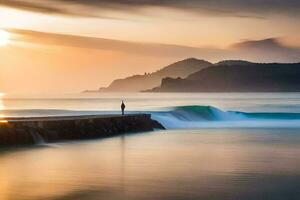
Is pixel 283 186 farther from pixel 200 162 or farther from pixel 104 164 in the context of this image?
pixel 104 164

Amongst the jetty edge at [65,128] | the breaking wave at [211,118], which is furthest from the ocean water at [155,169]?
the breaking wave at [211,118]

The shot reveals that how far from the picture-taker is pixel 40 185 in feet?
69.8

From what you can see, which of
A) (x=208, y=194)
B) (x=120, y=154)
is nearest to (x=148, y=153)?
(x=120, y=154)

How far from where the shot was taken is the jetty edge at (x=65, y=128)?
35562 millimetres

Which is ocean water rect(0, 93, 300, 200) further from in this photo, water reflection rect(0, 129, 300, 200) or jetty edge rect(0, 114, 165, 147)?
jetty edge rect(0, 114, 165, 147)

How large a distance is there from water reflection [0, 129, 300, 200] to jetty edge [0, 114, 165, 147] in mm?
2222

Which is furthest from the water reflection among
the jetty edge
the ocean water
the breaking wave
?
the breaking wave

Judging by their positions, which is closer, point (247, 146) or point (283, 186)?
point (283, 186)

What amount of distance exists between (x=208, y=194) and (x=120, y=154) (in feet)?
40.5

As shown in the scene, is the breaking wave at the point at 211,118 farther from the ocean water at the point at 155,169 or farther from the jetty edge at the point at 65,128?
the ocean water at the point at 155,169

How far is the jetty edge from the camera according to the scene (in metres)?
35.6

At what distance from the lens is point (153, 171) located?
2491 centimetres

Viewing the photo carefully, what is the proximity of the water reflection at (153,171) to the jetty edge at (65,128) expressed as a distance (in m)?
2.22

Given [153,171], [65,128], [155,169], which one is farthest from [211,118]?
[153,171]
